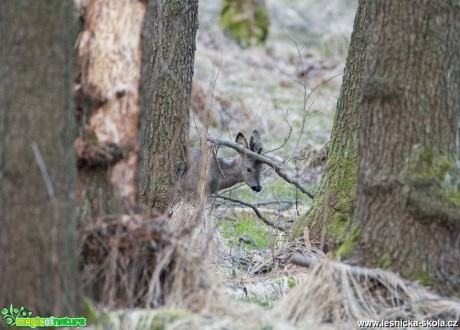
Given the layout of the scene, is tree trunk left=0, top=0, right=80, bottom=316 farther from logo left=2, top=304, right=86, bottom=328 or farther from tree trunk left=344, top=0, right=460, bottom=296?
tree trunk left=344, top=0, right=460, bottom=296

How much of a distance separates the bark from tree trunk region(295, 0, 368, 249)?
323 cm

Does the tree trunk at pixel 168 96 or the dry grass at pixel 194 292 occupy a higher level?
the tree trunk at pixel 168 96

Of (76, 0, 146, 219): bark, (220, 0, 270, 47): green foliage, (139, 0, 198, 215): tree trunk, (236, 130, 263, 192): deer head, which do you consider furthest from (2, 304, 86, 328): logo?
(220, 0, 270, 47): green foliage

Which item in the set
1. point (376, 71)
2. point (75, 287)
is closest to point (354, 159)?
point (376, 71)

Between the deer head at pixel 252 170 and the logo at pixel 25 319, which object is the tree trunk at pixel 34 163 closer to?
the logo at pixel 25 319

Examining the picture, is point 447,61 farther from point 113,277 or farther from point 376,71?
point 113,277

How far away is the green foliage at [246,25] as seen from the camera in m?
24.9

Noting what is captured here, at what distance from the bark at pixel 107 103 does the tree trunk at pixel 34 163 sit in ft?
2.27

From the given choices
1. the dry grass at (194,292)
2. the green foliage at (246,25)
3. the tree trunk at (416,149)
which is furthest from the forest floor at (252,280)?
the green foliage at (246,25)

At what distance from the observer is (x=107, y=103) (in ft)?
17.6

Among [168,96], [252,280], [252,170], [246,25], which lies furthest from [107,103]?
[246,25]

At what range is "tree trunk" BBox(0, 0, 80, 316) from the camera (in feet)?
14.9

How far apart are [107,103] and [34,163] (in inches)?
36.4

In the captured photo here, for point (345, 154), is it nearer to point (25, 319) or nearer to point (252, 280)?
point (252, 280)
